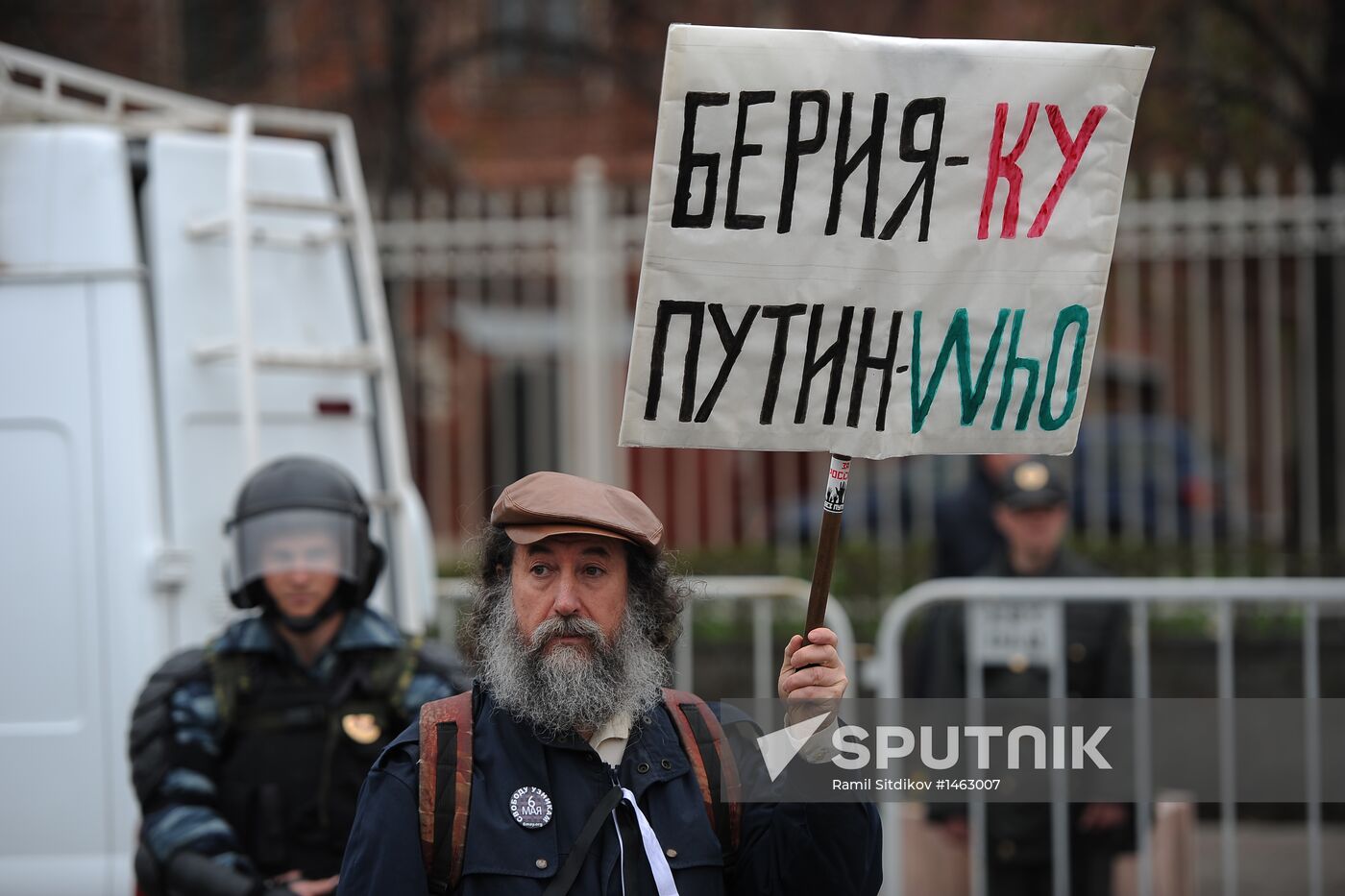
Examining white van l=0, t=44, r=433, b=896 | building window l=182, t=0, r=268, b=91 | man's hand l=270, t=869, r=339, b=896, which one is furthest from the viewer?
building window l=182, t=0, r=268, b=91

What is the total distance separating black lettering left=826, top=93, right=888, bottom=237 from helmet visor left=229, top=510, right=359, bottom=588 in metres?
1.83

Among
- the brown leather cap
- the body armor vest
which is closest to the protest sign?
the brown leather cap

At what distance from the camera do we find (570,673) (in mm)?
2764

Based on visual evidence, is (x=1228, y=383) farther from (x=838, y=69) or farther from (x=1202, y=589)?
(x=838, y=69)

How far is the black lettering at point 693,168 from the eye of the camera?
8.59ft

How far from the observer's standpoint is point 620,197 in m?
9.57

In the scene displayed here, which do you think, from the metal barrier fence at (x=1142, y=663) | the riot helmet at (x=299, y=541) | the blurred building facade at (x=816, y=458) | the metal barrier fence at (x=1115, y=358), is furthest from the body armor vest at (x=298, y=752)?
the metal barrier fence at (x=1115, y=358)

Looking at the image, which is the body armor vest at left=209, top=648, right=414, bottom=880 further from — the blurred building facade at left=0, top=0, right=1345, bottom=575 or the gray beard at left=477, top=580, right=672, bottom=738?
the blurred building facade at left=0, top=0, right=1345, bottom=575

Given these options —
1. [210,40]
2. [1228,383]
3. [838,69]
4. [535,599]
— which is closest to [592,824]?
[535,599]

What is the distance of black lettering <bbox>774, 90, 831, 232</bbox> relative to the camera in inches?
104

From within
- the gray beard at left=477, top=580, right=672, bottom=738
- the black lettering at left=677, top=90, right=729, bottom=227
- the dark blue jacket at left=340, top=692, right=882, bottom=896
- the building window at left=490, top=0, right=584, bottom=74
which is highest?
the building window at left=490, top=0, right=584, bottom=74

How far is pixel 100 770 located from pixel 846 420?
2.61 metres

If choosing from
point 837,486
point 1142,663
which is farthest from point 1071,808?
point 837,486

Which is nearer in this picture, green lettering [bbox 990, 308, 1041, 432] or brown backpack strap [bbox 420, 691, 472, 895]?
brown backpack strap [bbox 420, 691, 472, 895]
